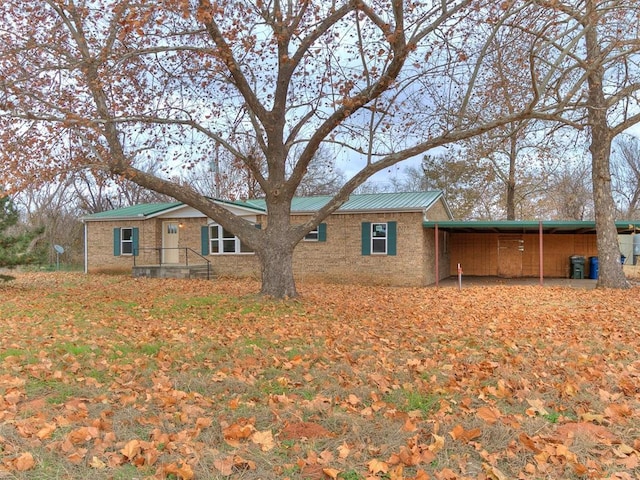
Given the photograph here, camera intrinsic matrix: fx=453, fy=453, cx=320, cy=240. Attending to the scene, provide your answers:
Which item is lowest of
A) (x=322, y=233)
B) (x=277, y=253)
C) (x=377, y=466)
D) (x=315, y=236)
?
(x=377, y=466)

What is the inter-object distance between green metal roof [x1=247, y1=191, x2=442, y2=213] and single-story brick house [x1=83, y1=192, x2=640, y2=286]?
0.14 ft

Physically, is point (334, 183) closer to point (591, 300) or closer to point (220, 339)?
point (591, 300)

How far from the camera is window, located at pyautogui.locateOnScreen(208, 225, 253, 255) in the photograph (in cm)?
1958

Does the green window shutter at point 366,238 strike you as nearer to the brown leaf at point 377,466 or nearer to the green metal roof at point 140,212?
the green metal roof at point 140,212

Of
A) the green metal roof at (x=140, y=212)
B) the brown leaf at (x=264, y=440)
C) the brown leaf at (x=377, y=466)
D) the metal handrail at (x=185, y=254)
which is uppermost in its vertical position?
the green metal roof at (x=140, y=212)

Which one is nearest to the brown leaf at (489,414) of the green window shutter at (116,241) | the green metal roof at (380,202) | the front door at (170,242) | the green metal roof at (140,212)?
the green metal roof at (380,202)

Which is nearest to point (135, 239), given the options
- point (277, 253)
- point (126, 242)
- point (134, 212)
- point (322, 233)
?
point (126, 242)

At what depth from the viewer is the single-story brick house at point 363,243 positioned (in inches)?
679

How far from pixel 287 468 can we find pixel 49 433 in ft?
5.93

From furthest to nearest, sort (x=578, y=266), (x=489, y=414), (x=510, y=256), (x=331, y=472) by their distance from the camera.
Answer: (x=510, y=256), (x=578, y=266), (x=489, y=414), (x=331, y=472)

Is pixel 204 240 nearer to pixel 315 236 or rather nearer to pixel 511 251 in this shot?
pixel 315 236

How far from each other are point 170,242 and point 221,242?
9.68 feet

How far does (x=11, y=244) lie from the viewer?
1377 cm

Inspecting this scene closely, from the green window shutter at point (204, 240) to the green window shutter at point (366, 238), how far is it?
7051mm
